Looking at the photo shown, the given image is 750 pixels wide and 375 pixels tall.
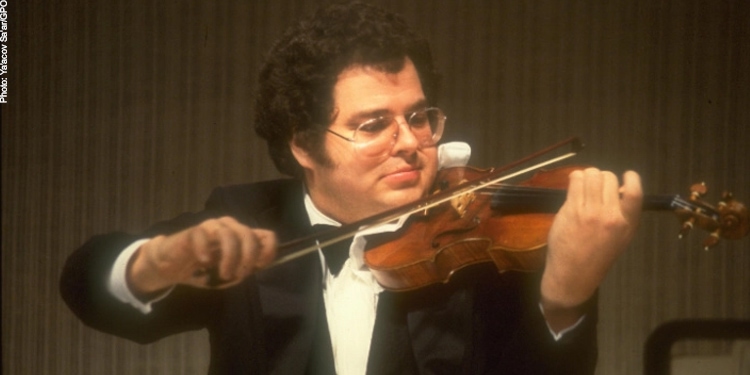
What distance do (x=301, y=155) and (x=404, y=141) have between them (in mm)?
222

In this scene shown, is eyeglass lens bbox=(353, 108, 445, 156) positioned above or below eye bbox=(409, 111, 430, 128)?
below

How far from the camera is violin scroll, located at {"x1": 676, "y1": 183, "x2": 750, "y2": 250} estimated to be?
3.71ft

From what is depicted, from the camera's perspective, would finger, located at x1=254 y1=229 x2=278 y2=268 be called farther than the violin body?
No

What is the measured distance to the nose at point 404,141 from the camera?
126 cm

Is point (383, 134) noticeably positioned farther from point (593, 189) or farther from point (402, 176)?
Result: point (593, 189)

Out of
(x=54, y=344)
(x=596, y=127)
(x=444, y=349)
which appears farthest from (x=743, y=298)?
(x=54, y=344)

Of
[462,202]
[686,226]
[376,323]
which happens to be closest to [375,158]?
[462,202]

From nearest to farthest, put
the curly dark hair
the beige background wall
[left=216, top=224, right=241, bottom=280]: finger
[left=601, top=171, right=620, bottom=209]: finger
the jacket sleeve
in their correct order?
[left=216, top=224, right=241, bottom=280]: finger, [left=601, top=171, right=620, bottom=209]: finger, the jacket sleeve, the curly dark hair, the beige background wall

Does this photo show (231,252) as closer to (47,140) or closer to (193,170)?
(193,170)

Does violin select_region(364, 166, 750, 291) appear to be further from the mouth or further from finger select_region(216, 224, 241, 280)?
finger select_region(216, 224, 241, 280)

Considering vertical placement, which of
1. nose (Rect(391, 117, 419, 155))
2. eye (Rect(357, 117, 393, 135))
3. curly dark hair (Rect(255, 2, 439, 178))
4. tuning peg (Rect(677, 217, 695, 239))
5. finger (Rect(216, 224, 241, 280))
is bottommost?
finger (Rect(216, 224, 241, 280))

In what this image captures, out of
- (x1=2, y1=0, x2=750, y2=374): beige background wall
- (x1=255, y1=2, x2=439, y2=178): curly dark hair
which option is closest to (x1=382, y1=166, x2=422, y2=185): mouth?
(x1=255, y1=2, x2=439, y2=178): curly dark hair

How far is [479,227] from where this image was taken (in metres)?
1.21

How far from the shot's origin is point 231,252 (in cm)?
98
